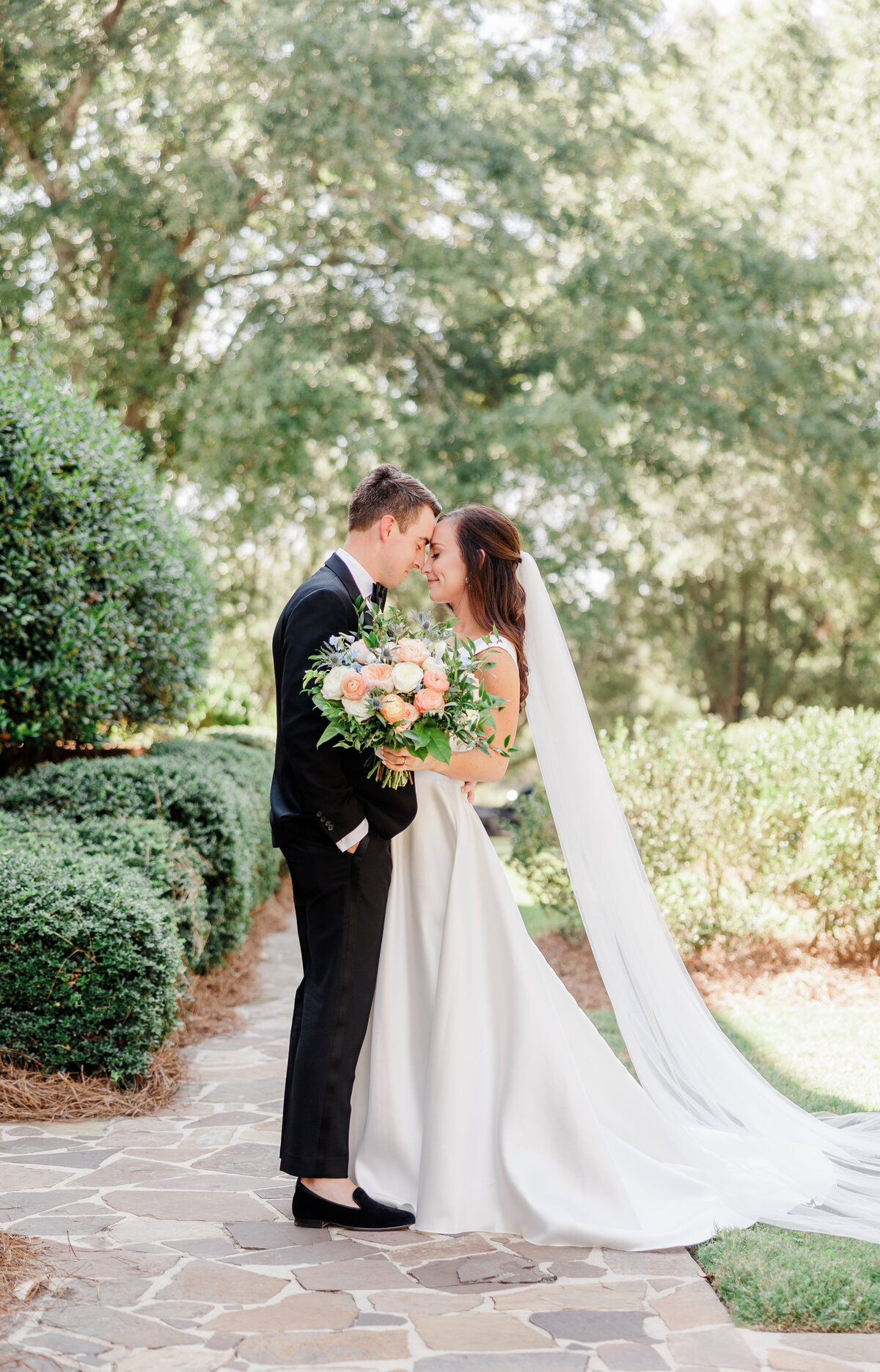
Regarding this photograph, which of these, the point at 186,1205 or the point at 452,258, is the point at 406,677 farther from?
the point at 452,258

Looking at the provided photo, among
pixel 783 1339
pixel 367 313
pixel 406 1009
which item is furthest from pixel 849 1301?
pixel 367 313

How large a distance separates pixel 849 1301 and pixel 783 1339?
288 mm

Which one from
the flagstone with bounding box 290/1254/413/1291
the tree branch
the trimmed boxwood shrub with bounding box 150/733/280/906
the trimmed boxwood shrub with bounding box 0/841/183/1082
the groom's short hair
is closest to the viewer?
the flagstone with bounding box 290/1254/413/1291

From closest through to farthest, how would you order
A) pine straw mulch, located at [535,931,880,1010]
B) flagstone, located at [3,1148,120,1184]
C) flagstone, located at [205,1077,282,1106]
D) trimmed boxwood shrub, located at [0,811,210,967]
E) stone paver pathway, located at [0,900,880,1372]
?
stone paver pathway, located at [0,900,880,1372] → flagstone, located at [3,1148,120,1184] → flagstone, located at [205,1077,282,1106] → trimmed boxwood shrub, located at [0,811,210,967] → pine straw mulch, located at [535,931,880,1010]

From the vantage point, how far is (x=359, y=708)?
3.54 meters

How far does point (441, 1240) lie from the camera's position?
3.82 meters

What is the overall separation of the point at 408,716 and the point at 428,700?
0.08m

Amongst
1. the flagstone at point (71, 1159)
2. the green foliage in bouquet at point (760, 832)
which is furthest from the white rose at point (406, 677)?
the green foliage in bouquet at point (760, 832)

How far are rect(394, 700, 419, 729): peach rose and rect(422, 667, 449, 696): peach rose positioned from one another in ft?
0.27

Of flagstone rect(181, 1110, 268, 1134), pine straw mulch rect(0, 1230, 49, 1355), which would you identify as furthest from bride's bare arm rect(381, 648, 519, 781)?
flagstone rect(181, 1110, 268, 1134)

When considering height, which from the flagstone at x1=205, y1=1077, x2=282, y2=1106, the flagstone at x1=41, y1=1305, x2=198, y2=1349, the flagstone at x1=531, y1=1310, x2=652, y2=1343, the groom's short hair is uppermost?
the groom's short hair

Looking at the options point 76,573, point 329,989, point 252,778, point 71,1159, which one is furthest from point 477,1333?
point 252,778

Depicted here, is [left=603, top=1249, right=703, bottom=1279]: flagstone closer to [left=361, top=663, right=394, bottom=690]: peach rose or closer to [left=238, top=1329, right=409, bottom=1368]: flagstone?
[left=238, top=1329, right=409, bottom=1368]: flagstone

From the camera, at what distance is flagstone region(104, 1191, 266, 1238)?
4.02 m
